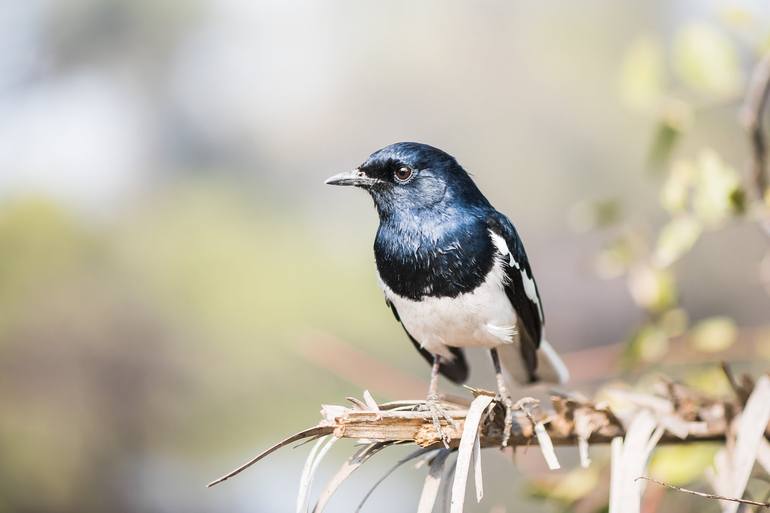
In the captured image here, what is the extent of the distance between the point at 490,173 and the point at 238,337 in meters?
1.85

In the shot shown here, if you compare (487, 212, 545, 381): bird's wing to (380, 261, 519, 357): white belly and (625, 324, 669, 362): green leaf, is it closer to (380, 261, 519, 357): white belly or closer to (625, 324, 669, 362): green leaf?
(380, 261, 519, 357): white belly

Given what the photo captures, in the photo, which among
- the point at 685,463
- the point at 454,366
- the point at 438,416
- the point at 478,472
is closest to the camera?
the point at 478,472

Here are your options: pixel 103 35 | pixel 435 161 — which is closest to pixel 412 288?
pixel 435 161

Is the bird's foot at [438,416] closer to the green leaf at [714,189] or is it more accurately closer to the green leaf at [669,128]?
the green leaf at [714,189]

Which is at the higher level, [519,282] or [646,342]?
[519,282]

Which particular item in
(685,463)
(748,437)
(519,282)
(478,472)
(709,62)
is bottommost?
(685,463)

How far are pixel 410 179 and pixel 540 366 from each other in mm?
512

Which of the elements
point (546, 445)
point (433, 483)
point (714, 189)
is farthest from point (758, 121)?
point (433, 483)

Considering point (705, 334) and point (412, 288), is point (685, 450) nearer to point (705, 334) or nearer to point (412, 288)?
point (705, 334)

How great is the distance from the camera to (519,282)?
159 centimetres

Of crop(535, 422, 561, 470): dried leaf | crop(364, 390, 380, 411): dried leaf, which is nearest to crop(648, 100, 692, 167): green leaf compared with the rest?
crop(535, 422, 561, 470): dried leaf

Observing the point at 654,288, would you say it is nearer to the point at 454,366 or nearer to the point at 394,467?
the point at 454,366

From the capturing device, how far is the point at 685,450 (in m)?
1.35

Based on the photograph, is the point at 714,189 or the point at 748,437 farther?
the point at 714,189
